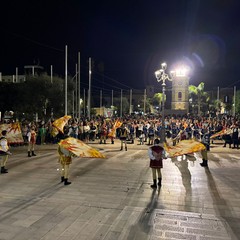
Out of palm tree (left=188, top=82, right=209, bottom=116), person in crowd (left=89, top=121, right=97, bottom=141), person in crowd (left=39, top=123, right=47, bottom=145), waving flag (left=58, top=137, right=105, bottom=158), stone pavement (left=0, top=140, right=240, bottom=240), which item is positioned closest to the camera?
stone pavement (left=0, top=140, right=240, bottom=240)

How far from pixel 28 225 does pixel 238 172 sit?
848 cm

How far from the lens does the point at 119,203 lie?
7355 mm

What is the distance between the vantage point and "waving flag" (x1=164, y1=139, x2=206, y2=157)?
10695 mm

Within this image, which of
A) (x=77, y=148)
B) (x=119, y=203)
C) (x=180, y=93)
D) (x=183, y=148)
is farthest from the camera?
(x=180, y=93)

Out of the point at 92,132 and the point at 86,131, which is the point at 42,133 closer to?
the point at 86,131

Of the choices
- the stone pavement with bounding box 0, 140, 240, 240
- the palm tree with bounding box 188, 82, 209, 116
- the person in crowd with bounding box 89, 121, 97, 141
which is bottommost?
the stone pavement with bounding box 0, 140, 240, 240

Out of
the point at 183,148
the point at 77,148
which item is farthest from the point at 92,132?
the point at 77,148

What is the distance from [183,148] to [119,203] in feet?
15.4

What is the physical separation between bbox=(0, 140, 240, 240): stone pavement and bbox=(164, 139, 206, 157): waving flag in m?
0.85

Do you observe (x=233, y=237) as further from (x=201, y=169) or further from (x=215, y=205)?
(x=201, y=169)

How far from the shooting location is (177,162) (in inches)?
519

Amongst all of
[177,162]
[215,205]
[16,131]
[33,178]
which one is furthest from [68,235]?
[16,131]

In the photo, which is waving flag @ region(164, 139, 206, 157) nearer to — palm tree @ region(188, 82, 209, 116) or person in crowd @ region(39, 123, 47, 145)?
person in crowd @ region(39, 123, 47, 145)

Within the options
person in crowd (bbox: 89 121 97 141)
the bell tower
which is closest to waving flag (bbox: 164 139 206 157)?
person in crowd (bbox: 89 121 97 141)
